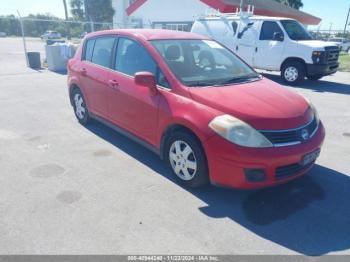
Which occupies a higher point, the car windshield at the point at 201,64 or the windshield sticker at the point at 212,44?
the windshield sticker at the point at 212,44

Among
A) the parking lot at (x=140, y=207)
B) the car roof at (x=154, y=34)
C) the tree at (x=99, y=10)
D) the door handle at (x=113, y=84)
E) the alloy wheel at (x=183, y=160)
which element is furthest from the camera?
the tree at (x=99, y=10)

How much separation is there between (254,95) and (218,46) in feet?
4.97

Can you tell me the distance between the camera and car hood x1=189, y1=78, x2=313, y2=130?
3066 millimetres

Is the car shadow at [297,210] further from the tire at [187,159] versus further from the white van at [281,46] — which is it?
the white van at [281,46]

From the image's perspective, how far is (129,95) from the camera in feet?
13.4

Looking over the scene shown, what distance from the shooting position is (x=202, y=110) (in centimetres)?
321

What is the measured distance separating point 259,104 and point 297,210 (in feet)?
3.95

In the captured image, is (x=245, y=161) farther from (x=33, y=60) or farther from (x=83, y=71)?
(x=33, y=60)

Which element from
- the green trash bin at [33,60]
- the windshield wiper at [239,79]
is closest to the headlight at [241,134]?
the windshield wiper at [239,79]

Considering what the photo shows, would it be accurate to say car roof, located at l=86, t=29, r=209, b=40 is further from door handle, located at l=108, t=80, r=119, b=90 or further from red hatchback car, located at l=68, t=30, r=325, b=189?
door handle, located at l=108, t=80, r=119, b=90

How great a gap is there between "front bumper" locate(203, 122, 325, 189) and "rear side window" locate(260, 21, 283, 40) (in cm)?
834

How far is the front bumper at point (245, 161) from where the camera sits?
2939 mm

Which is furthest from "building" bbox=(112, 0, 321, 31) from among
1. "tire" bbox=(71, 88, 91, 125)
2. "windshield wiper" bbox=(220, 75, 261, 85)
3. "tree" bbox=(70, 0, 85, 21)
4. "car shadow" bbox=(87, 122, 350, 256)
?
"tree" bbox=(70, 0, 85, 21)

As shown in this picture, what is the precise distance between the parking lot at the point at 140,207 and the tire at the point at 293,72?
540cm
